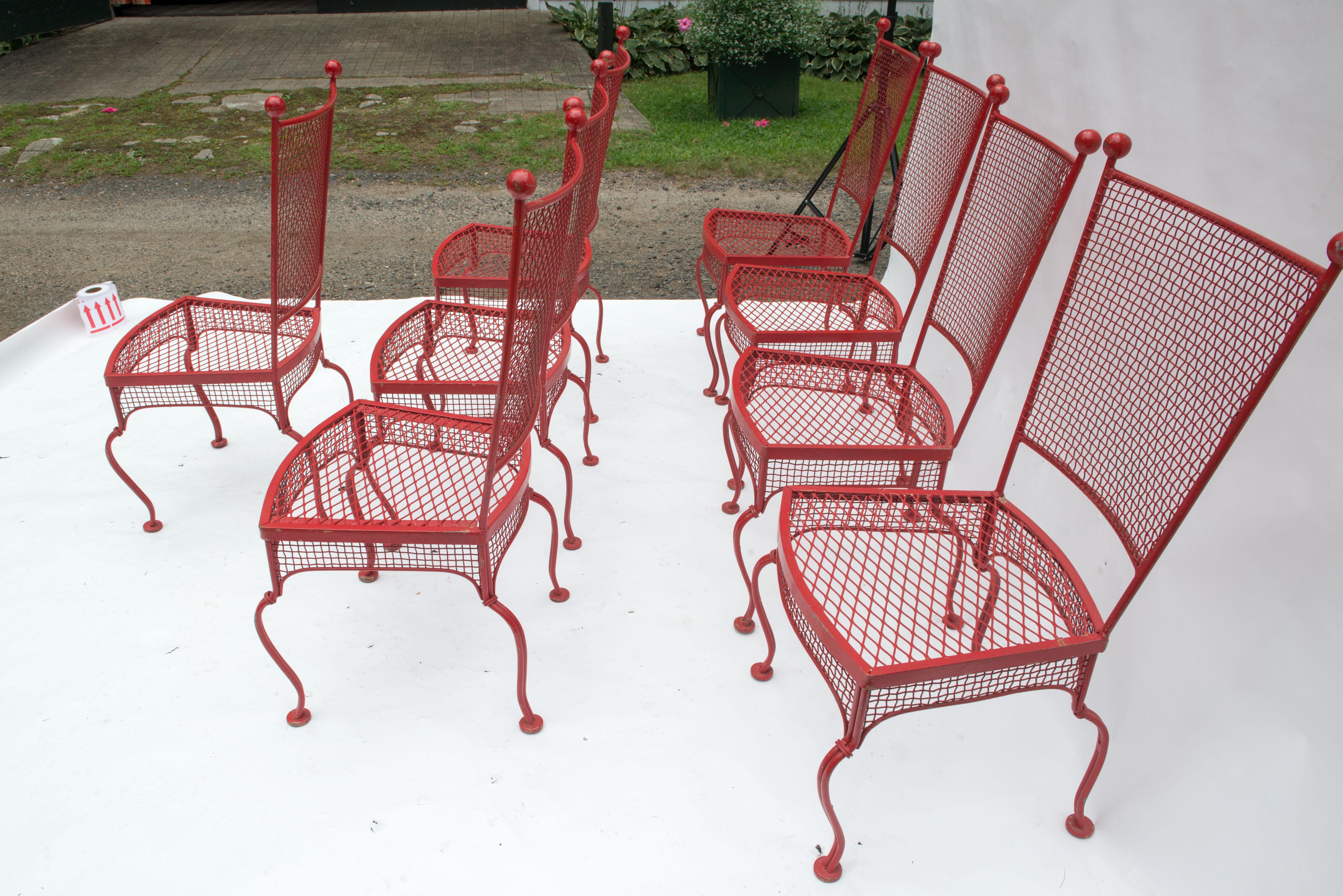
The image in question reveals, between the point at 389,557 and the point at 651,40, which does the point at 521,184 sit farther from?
the point at 651,40

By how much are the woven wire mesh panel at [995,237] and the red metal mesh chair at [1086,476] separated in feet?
0.44

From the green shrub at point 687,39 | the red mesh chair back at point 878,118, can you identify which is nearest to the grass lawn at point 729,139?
the green shrub at point 687,39

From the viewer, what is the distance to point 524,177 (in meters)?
1.20

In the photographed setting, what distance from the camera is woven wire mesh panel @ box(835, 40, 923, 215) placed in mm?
2611

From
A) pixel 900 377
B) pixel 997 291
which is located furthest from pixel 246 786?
pixel 997 291

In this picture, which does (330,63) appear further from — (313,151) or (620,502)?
(620,502)

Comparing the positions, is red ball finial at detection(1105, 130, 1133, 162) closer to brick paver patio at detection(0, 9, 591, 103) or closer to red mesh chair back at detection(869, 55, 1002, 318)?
red mesh chair back at detection(869, 55, 1002, 318)

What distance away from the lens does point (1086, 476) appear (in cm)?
166

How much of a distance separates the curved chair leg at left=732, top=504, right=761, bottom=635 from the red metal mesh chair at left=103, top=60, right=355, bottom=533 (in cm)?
118

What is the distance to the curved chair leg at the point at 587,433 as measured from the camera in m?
2.62

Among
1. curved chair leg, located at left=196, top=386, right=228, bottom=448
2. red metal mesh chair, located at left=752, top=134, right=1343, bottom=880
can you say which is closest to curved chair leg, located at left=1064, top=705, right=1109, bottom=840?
red metal mesh chair, located at left=752, top=134, right=1343, bottom=880

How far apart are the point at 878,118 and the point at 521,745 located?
88.0 inches

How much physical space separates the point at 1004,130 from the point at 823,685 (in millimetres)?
1378

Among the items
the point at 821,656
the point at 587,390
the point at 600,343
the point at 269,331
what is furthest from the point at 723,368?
the point at 821,656
